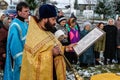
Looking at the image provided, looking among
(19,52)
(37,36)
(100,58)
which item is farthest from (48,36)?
(100,58)

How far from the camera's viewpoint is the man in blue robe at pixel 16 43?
5.18 metres

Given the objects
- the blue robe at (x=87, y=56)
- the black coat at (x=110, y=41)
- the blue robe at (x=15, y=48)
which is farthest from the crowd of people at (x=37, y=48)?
the black coat at (x=110, y=41)

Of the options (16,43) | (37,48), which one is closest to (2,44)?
(16,43)

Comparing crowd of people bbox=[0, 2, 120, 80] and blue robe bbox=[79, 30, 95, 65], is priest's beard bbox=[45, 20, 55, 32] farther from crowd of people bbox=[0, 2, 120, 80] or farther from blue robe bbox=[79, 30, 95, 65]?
blue robe bbox=[79, 30, 95, 65]

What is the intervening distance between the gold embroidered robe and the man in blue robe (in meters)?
0.97

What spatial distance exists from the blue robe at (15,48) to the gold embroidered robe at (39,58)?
0.96 metres

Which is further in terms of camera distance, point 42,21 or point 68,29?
point 68,29

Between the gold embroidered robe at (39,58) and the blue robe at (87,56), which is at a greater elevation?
the gold embroidered robe at (39,58)

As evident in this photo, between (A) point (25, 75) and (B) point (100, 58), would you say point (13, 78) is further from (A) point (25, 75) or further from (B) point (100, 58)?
(B) point (100, 58)

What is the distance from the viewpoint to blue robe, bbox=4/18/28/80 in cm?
518

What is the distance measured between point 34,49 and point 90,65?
7286 millimetres

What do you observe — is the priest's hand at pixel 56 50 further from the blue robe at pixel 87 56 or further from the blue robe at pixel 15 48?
the blue robe at pixel 87 56

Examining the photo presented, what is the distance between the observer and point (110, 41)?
37.6 ft

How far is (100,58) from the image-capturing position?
41.0ft
